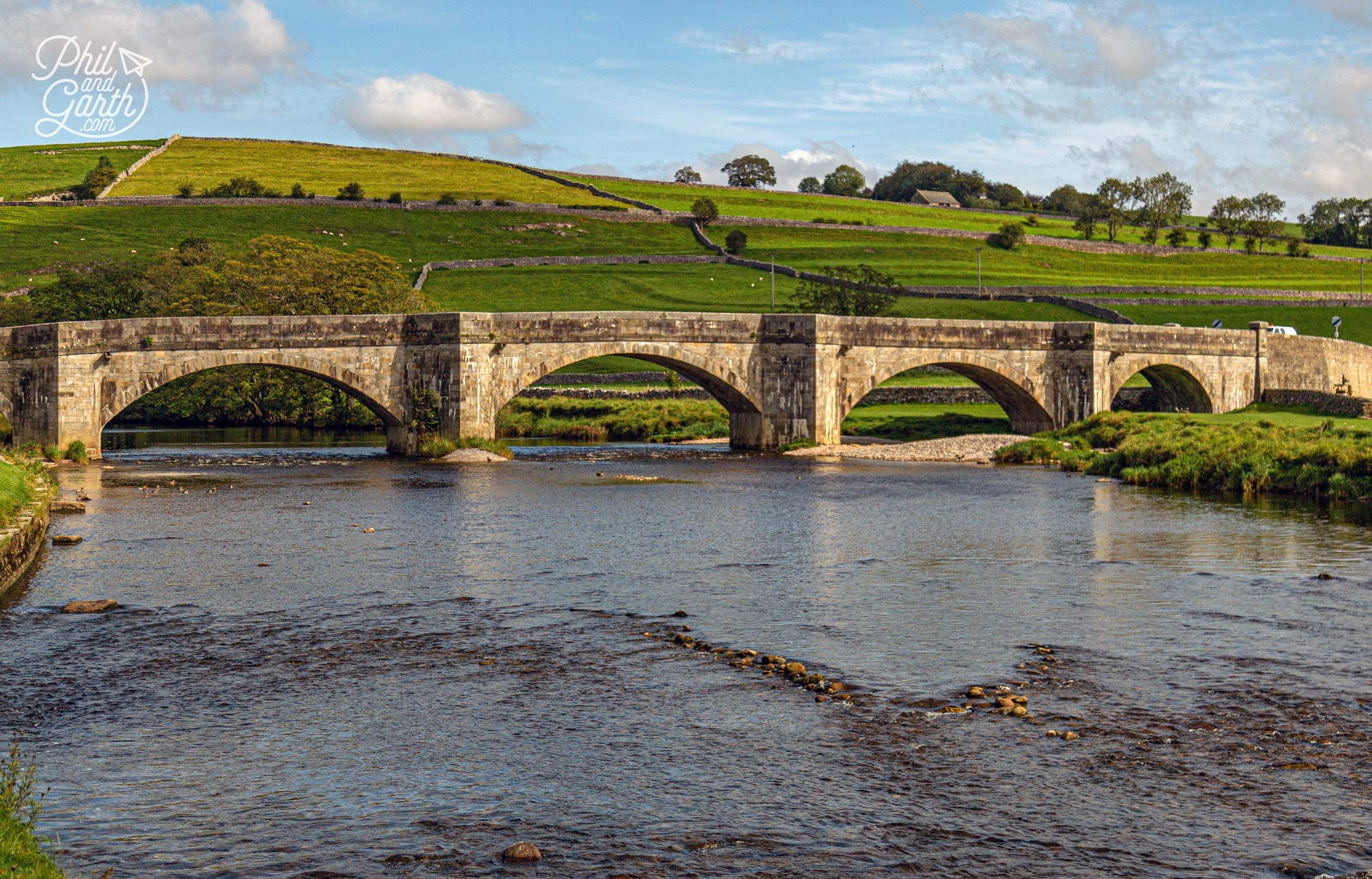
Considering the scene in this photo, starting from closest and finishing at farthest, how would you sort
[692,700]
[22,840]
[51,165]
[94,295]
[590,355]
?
[22,840] < [692,700] < [590,355] < [94,295] < [51,165]

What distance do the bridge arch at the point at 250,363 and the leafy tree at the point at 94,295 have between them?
31.9 metres

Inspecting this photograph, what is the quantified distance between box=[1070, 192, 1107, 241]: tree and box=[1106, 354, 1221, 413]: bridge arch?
6957 cm

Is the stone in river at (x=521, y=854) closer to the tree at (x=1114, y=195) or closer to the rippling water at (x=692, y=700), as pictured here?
the rippling water at (x=692, y=700)

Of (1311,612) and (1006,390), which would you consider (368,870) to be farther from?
(1006,390)

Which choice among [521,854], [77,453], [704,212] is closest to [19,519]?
[521,854]

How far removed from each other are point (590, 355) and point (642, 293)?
152 ft

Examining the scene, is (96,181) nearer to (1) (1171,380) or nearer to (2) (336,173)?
(2) (336,173)

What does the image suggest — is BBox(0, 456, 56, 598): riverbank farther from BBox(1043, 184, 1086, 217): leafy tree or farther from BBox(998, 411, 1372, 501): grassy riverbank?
BBox(1043, 184, 1086, 217): leafy tree

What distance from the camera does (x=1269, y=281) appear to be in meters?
117

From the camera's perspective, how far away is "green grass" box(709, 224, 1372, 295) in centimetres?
11044

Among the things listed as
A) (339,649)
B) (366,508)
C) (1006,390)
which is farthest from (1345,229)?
(339,649)

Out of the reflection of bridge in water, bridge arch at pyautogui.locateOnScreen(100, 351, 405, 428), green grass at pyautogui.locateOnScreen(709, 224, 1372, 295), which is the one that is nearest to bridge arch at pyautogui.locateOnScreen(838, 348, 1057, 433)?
the reflection of bridge in water

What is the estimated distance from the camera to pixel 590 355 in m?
51.7

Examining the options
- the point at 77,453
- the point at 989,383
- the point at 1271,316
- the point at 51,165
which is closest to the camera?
the point at 77,453
